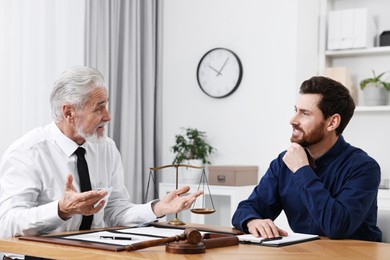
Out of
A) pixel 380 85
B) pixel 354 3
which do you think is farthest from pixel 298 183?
pixel 354 3

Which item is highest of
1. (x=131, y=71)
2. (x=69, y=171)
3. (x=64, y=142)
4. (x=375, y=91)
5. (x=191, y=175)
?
(x=131, y=71)

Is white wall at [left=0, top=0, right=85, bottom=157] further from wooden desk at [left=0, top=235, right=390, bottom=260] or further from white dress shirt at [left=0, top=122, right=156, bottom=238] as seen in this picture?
wooden desk at [left=0, top=235, right=390, bottom=260]

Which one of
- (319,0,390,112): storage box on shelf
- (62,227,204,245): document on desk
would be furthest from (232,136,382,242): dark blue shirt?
(319,0,390,112): storage box on shelf

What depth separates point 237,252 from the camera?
1.87 meters

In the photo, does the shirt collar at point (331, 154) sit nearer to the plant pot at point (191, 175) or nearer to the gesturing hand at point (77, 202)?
the gesturing hand at point (77, 202)

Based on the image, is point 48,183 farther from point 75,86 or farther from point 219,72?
point 219,72

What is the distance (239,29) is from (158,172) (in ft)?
4.34

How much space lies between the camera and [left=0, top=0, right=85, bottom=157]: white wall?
12.1 ft

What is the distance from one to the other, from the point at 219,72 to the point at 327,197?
8.54 ft

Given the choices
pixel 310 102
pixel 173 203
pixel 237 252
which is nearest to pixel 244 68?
pixel 310 102

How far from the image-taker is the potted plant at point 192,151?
4.54 meters

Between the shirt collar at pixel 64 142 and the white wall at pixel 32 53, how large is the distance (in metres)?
1.24

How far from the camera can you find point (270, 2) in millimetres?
4562

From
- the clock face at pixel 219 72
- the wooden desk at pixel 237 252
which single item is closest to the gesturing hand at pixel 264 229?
the wooden desk at pixel 237 252
